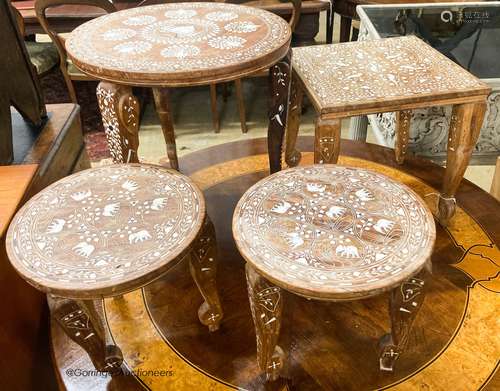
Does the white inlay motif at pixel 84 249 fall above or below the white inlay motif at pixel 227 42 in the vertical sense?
below

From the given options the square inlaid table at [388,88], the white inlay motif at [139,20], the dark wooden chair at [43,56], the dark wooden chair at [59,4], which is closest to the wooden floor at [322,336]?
the square inlaid table at [388,88]

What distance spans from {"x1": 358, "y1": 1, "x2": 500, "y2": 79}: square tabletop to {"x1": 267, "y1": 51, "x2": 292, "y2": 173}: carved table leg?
904 millimetres

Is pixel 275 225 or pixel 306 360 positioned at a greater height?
pixel 275 225

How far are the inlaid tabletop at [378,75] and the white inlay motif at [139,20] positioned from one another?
467mm

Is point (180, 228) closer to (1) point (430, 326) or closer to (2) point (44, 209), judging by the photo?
(2) point (44, 209)

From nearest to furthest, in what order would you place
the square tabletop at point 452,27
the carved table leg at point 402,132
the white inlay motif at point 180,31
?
the white inlay motif at point 180,31, the carved table leg at point 402,132, the square tabletop at point 452,27

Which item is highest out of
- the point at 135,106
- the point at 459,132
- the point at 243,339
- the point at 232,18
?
the point at 232,18

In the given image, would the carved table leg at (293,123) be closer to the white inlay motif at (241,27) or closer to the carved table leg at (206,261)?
the white inlay motif at (241,27)

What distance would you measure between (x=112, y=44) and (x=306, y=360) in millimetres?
965

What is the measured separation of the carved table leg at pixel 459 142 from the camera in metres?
1.26

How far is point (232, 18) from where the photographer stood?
4.50ft

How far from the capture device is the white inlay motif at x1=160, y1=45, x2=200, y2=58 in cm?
112

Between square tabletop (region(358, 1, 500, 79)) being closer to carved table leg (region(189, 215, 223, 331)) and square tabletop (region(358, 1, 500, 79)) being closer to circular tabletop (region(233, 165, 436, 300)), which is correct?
circular tabletop (region(233, 165, 436, 300))

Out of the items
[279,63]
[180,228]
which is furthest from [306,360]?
[279,63]
